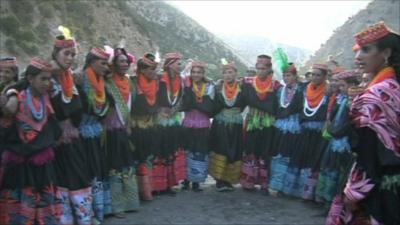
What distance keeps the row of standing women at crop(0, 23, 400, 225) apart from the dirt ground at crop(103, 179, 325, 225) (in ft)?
0.58

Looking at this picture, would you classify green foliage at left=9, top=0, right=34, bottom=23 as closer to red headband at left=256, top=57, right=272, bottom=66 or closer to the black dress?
the black dress

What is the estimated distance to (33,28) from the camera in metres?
26.8

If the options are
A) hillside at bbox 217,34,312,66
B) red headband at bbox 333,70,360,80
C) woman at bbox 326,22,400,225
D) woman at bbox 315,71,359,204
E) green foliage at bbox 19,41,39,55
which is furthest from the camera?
hillside at bbox 217,34,312,66

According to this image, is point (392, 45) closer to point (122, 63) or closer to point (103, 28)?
point (122, 63)

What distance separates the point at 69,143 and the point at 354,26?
122ft

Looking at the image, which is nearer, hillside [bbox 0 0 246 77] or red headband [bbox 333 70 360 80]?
red headband [bbox 333 70 360 80]

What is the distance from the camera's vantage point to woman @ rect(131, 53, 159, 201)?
696 cm

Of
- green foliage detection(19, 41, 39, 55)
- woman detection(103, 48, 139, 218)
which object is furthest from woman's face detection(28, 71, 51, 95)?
green foliage detection(19, 41, 39, 55)

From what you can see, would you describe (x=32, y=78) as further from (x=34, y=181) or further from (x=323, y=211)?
(x=323, y=211)

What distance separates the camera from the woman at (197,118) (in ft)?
25.2

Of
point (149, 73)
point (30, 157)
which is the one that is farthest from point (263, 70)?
point (30, 157)

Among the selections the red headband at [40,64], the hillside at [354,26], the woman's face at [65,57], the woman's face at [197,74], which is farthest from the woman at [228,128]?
the hillside at [354,26]

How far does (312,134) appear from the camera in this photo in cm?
725

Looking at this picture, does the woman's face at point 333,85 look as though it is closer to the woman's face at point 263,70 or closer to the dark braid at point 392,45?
the woman's face at point 263,70
